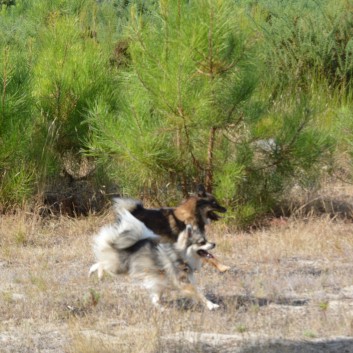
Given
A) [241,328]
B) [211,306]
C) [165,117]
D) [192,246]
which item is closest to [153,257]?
[192,246]

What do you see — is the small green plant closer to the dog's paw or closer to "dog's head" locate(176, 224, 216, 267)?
the dog's paw

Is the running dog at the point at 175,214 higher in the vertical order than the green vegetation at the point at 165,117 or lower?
lower

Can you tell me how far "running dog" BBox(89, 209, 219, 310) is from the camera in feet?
24.4

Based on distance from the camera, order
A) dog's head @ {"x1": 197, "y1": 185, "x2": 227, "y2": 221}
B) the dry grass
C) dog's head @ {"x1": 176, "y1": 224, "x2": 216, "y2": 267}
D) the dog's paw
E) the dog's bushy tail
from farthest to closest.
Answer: dog's head @ {"x1": 197, "y1": 185, "x2": 227, "y2": 221}
the dog's bushy tail
dog's head @ {"x1": 176, "y1": 224, "x2": 216, "y2": 267}
the dog's paw
the dry grass

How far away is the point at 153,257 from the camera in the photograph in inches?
298

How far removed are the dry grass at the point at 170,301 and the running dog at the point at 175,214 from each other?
19.3 inches

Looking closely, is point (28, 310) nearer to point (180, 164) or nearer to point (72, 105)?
point (180, 164)

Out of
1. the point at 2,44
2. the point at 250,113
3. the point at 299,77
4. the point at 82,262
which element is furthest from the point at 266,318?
the point at 299,77

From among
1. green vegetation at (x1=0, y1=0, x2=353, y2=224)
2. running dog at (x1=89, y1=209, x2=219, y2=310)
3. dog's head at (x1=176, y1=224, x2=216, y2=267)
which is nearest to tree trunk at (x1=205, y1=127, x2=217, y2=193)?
green vegetation at (x1=0, y1=0, x2=353, y2=224)

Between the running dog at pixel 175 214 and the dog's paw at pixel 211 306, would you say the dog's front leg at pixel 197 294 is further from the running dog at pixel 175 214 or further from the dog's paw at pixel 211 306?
the running dog at pixel 175 214

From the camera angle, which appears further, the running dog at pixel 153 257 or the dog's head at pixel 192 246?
the dog's head at pixel 192 246

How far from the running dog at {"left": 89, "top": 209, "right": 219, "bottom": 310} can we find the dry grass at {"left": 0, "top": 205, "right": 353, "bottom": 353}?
0.17m

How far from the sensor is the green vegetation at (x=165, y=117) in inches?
398

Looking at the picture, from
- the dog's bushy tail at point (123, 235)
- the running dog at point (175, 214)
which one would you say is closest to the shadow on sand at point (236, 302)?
the dog's bushy tail at point (123, 235)
